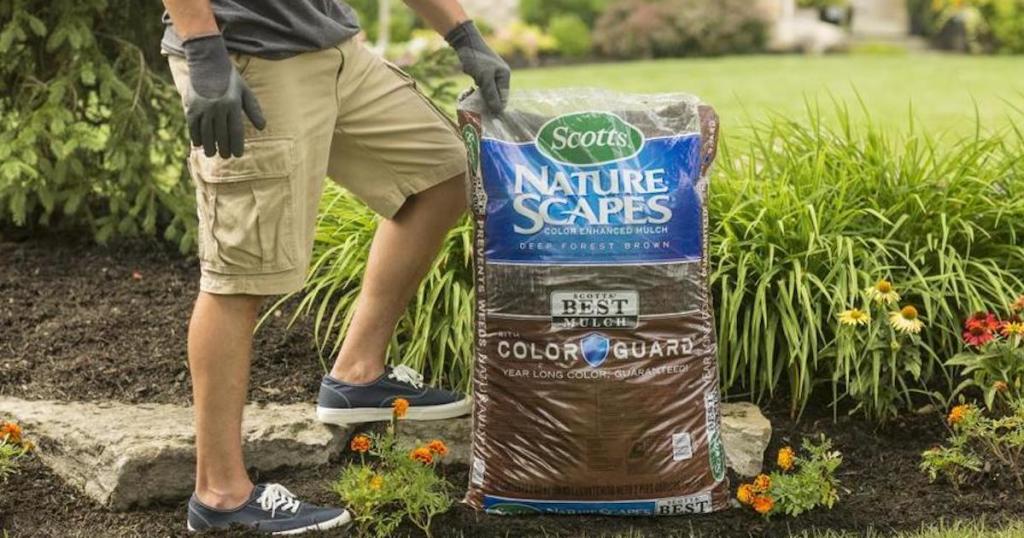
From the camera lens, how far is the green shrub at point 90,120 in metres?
5.04

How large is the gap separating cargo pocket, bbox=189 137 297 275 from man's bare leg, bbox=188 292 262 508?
0.30 ft

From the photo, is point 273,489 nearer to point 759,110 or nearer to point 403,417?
point 403,417

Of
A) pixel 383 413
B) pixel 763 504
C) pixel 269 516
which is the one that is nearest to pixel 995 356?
pixel 763 504

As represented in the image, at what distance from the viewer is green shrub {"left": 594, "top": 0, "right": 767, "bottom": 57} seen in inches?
729

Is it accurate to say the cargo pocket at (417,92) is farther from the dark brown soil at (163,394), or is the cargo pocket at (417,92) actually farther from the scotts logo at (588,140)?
the dark brown soil at (163,394)

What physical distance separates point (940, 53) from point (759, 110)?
9582mm

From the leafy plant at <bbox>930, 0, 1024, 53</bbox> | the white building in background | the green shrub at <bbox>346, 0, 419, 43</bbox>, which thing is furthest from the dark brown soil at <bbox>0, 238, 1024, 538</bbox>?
the white building in background

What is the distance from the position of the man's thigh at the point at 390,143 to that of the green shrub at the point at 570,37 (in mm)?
15114

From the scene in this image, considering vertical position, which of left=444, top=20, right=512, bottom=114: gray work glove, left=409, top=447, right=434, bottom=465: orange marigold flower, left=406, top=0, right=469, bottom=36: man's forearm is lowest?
left=409, top=447, right=434, bottom=465: orange marigold flower

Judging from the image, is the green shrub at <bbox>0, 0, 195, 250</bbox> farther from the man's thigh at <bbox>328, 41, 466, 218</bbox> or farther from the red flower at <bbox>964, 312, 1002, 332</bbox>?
the red flower at <bbox>964, 312, 1002, 332</bbox>

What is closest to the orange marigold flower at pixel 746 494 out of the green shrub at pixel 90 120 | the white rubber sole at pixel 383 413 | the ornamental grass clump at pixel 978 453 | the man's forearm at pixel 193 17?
the ornamental grass clump at pixel 978 453

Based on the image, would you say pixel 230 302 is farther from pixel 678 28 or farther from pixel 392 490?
pixel 678 28

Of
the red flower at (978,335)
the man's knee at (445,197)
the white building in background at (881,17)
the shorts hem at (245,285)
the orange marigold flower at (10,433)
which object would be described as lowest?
the white building in background at (881,17)

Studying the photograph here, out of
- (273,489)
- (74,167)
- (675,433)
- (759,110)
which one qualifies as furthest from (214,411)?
(759,110)
